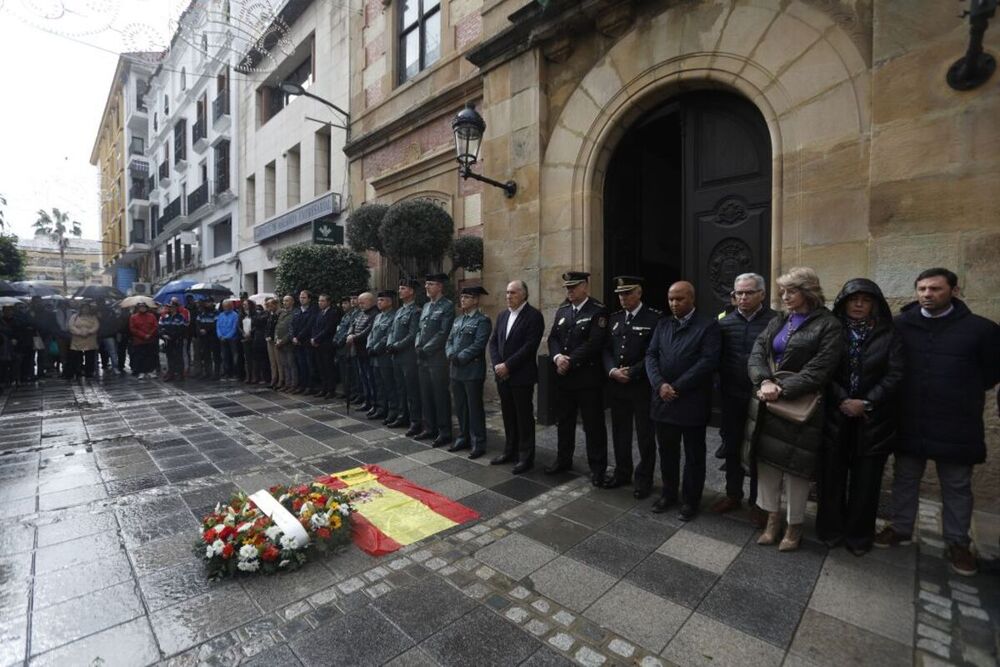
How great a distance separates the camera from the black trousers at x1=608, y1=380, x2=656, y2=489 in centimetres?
397

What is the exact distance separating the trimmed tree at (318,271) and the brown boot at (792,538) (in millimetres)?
8874

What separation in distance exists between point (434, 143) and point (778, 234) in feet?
22.6

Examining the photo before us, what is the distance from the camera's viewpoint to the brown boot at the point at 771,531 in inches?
124

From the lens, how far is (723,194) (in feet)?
18.7

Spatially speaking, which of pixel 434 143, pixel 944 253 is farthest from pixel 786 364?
pixel 434 143

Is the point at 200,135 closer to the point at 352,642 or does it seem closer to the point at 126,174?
the point at 126,174

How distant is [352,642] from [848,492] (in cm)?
321

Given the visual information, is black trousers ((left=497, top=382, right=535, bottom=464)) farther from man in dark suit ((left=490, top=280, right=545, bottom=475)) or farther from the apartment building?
the apartment building

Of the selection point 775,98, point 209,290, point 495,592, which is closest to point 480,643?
point 495,592

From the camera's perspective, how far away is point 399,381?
649 cm

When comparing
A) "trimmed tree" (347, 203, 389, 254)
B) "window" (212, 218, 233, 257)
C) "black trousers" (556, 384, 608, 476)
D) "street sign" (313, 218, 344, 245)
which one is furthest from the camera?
"window" (212, 218, 233, 257)

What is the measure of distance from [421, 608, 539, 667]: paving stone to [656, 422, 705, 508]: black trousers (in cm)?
186

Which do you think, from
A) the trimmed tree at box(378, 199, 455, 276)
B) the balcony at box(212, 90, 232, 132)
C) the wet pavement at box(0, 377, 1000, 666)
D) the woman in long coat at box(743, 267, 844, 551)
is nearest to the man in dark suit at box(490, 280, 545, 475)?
the wet pavement at box(0, 377, 1000, 666)

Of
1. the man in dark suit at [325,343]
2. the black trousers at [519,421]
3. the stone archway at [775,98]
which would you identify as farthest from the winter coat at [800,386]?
the man in dark suit at [325,343]
